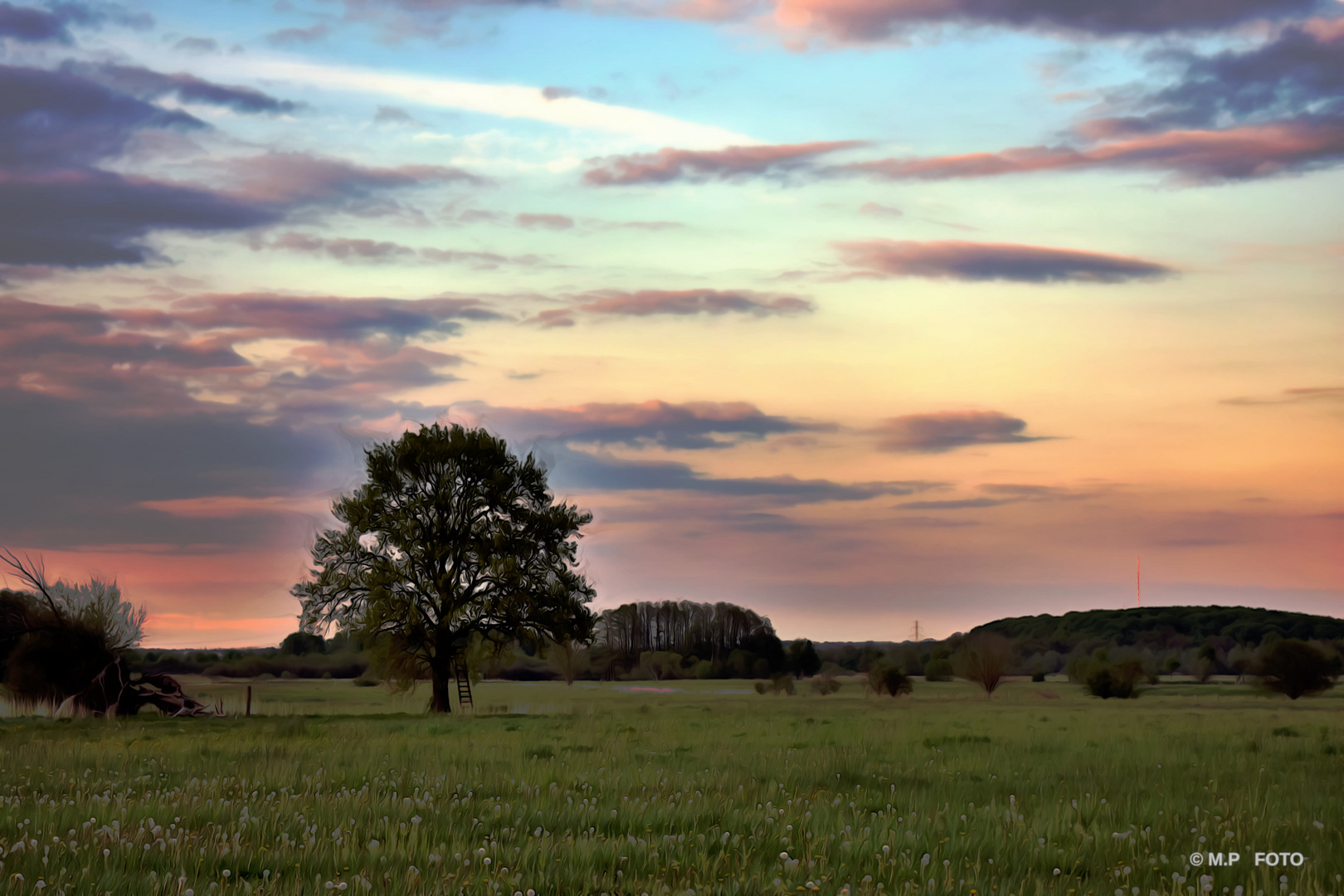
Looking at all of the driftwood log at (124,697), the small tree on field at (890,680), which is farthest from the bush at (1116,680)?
the driftwood log at (124,697)

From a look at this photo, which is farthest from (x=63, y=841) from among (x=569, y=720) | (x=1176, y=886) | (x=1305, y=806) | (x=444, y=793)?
(x=569, y=720)

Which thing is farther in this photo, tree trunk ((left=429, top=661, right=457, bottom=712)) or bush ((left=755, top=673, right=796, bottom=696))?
bush ((left=755, top=673, right=796, bottom=696))

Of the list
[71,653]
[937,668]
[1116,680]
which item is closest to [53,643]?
[71,653]

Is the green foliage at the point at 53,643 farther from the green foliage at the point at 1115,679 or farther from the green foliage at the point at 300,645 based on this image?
the green foliage at the point at 300,645

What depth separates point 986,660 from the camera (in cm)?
7244

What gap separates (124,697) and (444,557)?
14.1 metres

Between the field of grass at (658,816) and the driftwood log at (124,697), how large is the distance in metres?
12.5

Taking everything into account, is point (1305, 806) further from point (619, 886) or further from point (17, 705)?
point (17, 705)

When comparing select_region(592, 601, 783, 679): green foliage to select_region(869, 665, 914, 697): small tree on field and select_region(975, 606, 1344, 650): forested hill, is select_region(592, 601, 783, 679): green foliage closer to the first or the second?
select_region(975, 606, 1344, 650): forested hill

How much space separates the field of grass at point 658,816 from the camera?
780 centimetres

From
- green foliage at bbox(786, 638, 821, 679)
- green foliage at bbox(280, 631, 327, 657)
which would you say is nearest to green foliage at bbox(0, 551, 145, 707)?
green foliage at bbox(280, 631, 327, 657)

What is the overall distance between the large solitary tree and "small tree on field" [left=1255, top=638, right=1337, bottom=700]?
49030 mm

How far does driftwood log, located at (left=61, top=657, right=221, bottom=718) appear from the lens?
112ft

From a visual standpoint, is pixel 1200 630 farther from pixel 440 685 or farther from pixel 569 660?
pixel 440 685
